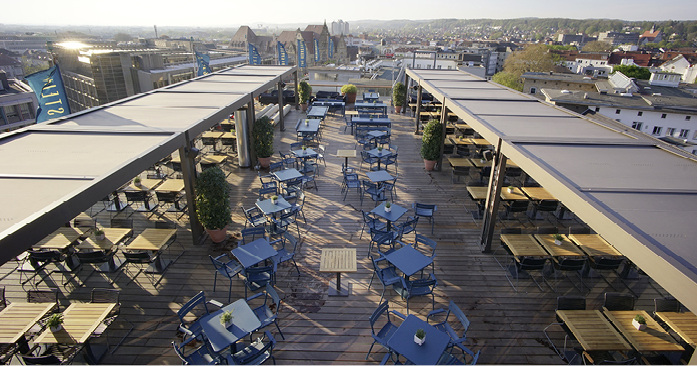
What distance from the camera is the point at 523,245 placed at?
6.54m

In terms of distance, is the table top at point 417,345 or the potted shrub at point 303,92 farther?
the potted shrub at point 303,92

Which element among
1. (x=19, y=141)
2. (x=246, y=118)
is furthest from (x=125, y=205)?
(x=246, y=118)

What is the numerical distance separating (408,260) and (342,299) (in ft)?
4.47

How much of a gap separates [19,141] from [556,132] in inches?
422

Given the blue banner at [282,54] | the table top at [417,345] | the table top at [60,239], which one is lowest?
the table top at [417,345]

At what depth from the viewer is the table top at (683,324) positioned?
453 centimetres

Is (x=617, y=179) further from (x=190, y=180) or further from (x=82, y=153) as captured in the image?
(x=82, y=153)

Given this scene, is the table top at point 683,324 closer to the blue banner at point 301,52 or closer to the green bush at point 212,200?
the green bush at point 212,200

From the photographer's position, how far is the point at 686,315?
493 cm

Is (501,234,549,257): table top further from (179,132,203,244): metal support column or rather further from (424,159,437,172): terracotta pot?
(179,132,203,244): metal support column

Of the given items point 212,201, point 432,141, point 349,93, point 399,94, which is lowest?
point 212,201

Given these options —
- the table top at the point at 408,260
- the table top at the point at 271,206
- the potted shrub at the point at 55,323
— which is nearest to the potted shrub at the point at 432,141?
the table top at the point at 271,206

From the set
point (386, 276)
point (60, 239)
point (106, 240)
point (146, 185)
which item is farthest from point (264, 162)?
point (386, 276)

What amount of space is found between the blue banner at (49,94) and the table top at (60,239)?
15.8ft
